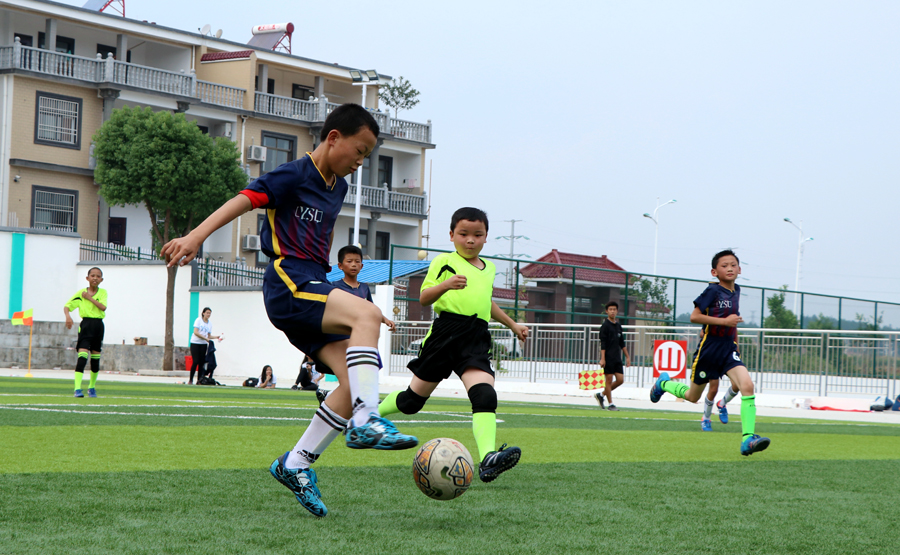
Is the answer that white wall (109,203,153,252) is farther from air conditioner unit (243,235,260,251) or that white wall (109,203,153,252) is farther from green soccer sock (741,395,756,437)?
green soccer sock (741,395,756,437)

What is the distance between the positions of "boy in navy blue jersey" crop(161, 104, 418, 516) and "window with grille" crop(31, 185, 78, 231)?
34575mm

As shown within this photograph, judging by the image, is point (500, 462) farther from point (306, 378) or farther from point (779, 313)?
point (779, 313)

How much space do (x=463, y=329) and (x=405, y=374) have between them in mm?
19745

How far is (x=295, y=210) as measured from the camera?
14.6 ft

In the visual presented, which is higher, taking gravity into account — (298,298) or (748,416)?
(298,298)

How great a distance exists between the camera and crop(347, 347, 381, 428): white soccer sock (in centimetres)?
403

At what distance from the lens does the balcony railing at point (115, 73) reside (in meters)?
35.5

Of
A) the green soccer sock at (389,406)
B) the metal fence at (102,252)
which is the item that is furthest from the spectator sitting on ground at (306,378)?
the green soccer sock at (389,406)

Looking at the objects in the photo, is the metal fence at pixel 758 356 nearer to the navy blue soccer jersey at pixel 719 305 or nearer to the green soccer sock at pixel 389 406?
the navy blue soccer jersey at pixel 719 305

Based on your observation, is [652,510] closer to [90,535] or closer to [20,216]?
[90,535]

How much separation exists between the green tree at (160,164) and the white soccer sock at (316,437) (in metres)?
26.1

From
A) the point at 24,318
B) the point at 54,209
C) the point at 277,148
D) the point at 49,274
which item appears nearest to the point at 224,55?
the point at 277,148

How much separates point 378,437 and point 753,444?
4.68 meters

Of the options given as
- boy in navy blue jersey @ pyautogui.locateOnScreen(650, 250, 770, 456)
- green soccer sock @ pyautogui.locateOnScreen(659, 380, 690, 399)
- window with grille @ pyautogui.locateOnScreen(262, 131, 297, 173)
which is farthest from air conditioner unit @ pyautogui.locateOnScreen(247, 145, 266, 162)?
boy in navy blue jersey @ pyautogui.locateOnScreen(650, 250, 770, 456)
